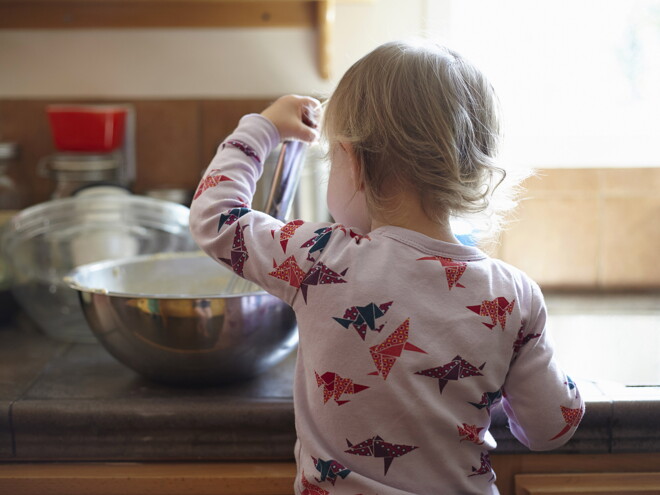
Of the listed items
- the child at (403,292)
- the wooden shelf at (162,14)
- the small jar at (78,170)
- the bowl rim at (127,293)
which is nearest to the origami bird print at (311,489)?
the child at (403,292)

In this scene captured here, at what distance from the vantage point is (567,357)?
95 cm

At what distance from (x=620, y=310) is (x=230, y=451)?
0.71 metres

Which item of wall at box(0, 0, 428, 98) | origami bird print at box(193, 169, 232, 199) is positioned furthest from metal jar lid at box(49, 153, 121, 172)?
origami bird print at box(193, 169, 232, 199)

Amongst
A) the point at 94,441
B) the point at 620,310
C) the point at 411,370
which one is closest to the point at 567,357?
the point at 620,310

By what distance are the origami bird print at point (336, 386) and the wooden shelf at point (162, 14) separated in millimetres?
807

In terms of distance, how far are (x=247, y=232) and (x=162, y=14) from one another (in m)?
0.81

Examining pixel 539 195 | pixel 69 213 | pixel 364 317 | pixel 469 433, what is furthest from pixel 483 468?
pixel 539 195

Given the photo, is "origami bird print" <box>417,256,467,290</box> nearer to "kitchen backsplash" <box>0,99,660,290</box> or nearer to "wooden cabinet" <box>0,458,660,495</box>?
"wooden cabinet" <box>0,458,660,495</box>

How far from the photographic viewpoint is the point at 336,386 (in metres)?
0.61

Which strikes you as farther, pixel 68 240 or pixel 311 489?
pixel 68 240

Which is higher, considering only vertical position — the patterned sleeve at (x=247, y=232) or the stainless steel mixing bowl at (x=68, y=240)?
the patterned sleeve at (x=247, y=232)

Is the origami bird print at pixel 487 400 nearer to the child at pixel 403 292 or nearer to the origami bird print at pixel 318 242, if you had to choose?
the child at pixel 403 292

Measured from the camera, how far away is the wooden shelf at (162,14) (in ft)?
4.27

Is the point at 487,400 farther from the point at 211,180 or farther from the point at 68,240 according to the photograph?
the point at 68,240
